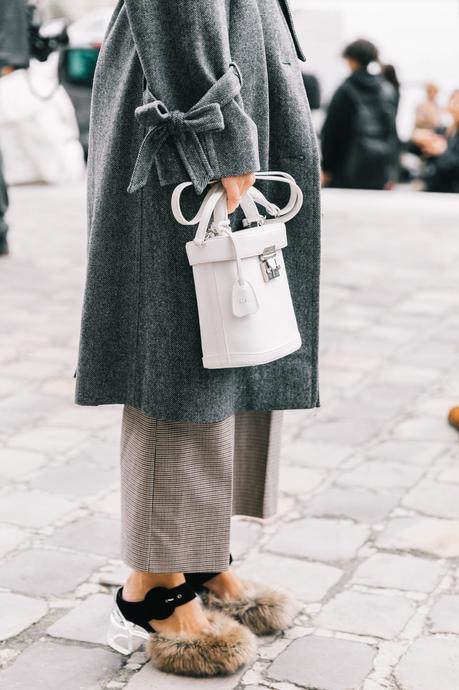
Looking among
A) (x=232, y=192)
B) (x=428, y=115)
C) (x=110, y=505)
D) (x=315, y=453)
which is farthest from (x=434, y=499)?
(x=428, y=115)

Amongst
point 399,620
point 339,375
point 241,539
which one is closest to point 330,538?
point 241,539

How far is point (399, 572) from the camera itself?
3.04 meters

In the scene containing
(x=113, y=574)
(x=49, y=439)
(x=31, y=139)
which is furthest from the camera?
(x=31, y=139)

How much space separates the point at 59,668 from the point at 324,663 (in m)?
0.58

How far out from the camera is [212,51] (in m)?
2.25

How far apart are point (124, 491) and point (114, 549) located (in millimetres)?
657

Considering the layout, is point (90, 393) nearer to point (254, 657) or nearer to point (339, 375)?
point (254, 657)

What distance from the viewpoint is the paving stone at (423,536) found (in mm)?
3186

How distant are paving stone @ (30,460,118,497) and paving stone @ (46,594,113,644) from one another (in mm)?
744

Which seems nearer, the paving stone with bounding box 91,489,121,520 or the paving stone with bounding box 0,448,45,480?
the paving stone with bounding box 91,489,121,520

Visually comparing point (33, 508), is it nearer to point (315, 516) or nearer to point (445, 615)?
point (315, 516)

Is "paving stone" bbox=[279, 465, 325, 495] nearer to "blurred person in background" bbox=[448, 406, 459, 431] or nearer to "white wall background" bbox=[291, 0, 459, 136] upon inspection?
"blurred person in background" bbox=[448, 406, 459, 431]

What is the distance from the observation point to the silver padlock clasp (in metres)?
2.35

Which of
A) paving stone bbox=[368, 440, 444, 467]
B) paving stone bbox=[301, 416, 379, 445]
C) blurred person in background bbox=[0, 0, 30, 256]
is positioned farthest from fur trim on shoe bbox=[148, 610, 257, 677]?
blurred person in background bbox=[0, 0, 30, 256]
